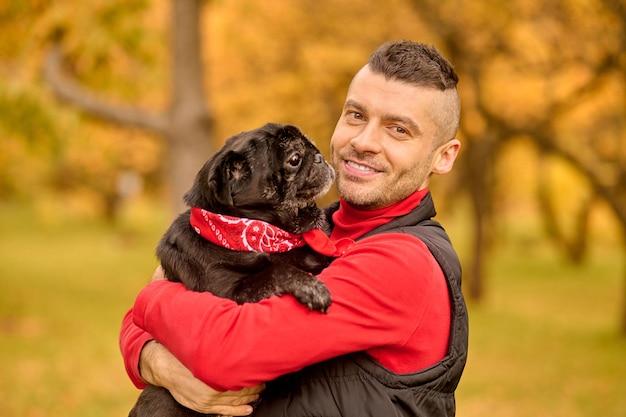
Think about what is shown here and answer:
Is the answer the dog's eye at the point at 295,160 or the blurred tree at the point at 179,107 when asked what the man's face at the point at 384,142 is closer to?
the dog's eye at the point at 295,160

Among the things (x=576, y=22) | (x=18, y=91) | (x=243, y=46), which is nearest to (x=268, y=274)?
(x=18, y=91)

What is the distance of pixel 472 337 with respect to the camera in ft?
47.1

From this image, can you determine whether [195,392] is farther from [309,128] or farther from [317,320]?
[309,128]

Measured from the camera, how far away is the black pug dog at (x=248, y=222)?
2998 millimetres

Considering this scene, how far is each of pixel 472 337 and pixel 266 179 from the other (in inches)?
467

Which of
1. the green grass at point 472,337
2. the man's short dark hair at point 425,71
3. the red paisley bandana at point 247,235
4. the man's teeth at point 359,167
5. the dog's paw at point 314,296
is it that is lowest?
the green grass at point 472,337

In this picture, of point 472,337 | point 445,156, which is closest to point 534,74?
point 472,337

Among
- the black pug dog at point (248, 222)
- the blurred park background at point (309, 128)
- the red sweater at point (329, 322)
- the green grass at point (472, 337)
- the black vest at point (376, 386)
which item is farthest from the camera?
the green grass at point (472, 337)

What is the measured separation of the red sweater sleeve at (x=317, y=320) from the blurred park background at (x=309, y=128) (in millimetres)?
6862

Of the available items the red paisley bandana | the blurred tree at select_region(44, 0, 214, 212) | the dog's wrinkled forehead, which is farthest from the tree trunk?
the red paisley bandana

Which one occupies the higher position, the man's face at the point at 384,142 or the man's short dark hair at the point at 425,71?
the man's short dark hair at the point at 425,71

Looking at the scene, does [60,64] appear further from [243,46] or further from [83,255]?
[83,255]

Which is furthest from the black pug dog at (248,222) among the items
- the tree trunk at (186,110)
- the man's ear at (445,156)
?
the tree trunk at (186,110)

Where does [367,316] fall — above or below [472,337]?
above
